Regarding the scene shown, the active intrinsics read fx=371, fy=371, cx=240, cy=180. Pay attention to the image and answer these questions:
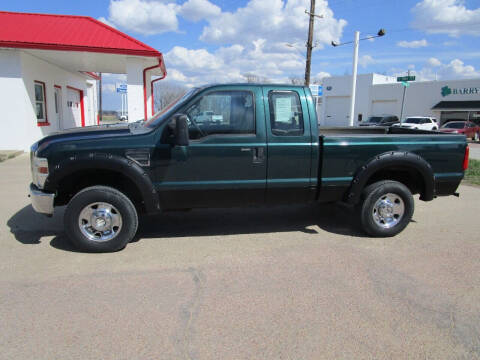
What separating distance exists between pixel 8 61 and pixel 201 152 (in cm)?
1109

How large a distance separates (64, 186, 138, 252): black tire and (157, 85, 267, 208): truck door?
0.44 metres

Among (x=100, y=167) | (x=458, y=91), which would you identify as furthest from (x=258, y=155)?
(x=458, y=91)

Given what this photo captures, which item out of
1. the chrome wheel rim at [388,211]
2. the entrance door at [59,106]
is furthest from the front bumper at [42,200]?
the entrance door at [59,106]

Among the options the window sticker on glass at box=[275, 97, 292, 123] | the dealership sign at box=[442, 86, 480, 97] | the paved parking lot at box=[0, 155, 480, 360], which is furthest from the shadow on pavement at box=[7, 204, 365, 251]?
the dealership sign at box=[442, 86, 480, 97]

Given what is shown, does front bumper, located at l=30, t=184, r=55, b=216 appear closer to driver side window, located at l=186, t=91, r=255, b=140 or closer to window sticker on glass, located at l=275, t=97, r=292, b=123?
driver side window, located at l=186, t=91, r=255, b=140

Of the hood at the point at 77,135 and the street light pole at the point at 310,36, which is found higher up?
the street light pole at the point at 310,36

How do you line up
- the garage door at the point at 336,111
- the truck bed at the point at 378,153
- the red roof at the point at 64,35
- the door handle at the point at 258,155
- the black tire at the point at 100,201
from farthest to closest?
the garage door at the point at 336,111
the red roof at the point at 64,35
the truck bed at the point at 378,153
the door handle at the point at 258,155
the black tire at the point at 100,201

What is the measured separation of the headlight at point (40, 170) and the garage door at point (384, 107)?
3969cm

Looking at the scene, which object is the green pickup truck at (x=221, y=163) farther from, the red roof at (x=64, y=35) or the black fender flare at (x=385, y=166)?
the red roof at (x=64, y=35)

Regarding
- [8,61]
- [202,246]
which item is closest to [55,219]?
[202,246]

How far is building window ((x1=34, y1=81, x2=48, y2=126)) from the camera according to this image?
13.8 m

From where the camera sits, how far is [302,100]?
15.4 ft

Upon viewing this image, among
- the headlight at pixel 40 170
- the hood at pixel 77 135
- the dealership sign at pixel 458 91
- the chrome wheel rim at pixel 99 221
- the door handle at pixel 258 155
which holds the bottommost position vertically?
the chrome wheel rim at pixel 99 221

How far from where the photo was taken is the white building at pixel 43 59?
1192 cm
